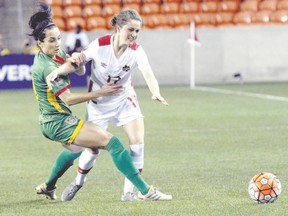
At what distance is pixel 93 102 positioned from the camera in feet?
28.8

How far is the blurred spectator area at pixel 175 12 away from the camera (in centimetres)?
2870

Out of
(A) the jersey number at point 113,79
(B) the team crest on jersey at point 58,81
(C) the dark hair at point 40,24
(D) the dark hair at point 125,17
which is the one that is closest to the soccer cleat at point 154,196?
(A) the jersey number at point 113,79

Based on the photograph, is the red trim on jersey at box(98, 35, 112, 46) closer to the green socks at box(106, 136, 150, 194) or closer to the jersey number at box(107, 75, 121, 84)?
the jersey number at box(107, 75, 121, 84)

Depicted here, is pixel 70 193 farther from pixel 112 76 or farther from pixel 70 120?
pixel 112 76

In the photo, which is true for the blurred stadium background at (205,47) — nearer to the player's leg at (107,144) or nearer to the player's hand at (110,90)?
the player's leg at (107,144)

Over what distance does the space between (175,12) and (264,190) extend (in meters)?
21.4

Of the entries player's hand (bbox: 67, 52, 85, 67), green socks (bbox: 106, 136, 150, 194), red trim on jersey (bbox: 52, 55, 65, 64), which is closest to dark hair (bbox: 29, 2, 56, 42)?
red trim on jersey (bbox: 52, 55, 65, 64)

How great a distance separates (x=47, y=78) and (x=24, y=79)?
694 inches

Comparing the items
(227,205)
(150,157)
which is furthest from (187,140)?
(227,205)

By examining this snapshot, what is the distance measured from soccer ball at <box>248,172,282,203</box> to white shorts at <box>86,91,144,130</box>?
1.36 metres

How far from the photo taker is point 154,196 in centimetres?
830

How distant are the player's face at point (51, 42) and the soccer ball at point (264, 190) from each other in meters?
2.05

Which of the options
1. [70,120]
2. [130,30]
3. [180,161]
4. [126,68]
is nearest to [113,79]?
[126,68]

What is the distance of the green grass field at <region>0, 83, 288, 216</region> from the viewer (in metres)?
8.13
